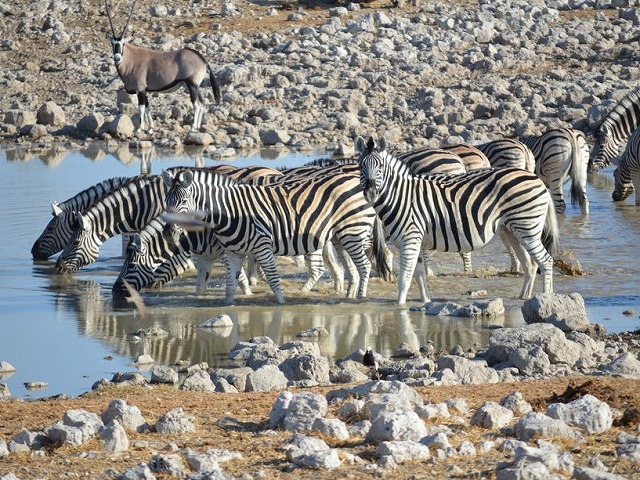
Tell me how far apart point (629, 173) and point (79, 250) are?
29.4ft

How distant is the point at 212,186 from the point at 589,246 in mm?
5203

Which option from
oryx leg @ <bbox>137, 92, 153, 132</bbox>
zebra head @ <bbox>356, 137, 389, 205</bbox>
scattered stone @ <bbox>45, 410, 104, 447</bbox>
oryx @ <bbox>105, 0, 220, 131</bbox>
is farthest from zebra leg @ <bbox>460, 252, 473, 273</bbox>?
oryx leg @ <bbox>137, 92, 153, 132</bbox>

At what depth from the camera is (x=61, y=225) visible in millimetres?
15938

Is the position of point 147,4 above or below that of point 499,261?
above

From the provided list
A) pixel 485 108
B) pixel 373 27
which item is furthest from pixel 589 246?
pixel 373 27

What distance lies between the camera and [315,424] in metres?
7.24

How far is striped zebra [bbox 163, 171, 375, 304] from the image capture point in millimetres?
13312

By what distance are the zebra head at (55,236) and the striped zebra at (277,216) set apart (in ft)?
9.00

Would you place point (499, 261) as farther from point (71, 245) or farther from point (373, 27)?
point (373, 27)

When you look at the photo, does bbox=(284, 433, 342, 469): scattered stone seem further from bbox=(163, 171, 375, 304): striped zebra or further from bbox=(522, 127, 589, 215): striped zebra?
bbox=(522, 127, 589, 215): striped zebra

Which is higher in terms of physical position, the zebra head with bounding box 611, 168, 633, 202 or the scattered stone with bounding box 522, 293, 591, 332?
the zebra head with bounding box 611, 168, 633, 202

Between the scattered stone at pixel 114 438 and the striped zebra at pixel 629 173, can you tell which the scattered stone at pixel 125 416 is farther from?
the striped zebra at pixel 629 173

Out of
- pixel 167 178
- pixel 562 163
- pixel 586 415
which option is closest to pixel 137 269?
pixel 167 178

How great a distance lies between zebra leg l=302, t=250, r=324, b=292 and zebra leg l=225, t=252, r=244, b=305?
792 millimetres
